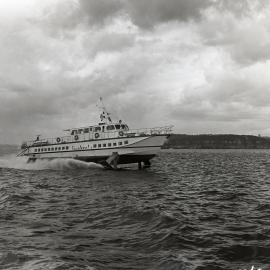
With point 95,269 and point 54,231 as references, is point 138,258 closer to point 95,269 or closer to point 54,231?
point 95,269

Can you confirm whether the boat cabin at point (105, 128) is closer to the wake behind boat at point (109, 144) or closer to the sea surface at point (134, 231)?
the wake behind boat at point (109, 144)

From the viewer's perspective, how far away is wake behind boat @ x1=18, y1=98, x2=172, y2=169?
39656mm

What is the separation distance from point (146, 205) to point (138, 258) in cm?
820

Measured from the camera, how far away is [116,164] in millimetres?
41062

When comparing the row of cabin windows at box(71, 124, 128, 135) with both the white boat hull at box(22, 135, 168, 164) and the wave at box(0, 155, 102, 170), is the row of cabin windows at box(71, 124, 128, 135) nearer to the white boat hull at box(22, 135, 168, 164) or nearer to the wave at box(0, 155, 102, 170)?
the white boat hull at box(22, 135, 168, 164)

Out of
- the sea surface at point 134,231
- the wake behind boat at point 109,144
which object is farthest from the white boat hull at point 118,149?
the sea surface at point 134,231

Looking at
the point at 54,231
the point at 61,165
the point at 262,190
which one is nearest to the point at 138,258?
the point at 54,231

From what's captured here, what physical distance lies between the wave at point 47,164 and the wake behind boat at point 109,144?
2.11 ft

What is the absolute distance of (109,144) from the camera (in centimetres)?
4150

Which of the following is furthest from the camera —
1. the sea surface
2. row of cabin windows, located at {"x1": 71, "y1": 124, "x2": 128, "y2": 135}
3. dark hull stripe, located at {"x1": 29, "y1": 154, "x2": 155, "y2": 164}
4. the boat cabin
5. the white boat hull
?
row of cabin windows, located at {"x1": 71, "y1": 124, "x2": 128, "y2": 135}

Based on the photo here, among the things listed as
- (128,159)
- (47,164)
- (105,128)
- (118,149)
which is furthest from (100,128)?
(47,164)

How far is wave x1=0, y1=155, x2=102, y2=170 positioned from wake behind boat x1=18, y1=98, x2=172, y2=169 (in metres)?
0.64

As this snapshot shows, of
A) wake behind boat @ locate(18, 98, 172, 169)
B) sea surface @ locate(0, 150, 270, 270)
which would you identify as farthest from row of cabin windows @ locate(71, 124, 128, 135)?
sea surface @ locate(0, 150, 270, 270)

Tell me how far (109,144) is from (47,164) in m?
11.7
